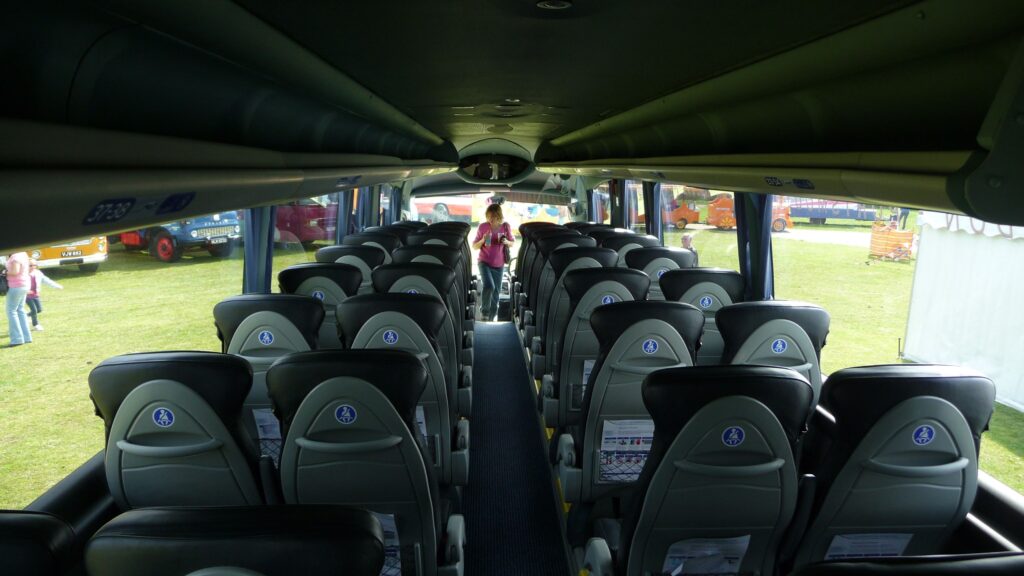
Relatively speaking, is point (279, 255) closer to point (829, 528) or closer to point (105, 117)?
point (105, 117)

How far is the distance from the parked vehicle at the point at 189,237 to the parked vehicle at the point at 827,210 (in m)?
3.80

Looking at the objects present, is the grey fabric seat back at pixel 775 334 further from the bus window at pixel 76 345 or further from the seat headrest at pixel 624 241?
the seat headrest at pixel 624 241

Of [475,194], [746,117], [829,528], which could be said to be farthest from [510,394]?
[475,194]

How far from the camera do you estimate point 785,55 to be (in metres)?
3.04

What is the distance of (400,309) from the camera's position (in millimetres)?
3977

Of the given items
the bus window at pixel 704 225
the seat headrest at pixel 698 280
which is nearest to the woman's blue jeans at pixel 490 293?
the bus window at pixel 704 225

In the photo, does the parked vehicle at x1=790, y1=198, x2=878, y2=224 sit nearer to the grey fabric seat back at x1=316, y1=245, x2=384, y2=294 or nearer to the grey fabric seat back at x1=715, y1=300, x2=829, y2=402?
the grey fabric seat back at x1=715, y1=300, x2=829, y2=402

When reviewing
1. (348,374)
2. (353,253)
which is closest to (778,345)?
(348,374)

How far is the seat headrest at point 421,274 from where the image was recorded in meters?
5.48

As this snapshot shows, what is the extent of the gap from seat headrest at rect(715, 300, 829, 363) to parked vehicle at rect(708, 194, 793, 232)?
3.01m

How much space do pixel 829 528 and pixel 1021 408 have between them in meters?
1.21

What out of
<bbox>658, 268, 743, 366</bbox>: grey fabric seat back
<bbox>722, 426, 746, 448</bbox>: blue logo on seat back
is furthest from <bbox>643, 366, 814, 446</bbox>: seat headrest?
<bbox>658, 268, 743, 366</bbox>: grey fabric seat back

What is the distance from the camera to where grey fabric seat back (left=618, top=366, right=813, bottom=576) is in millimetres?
2412

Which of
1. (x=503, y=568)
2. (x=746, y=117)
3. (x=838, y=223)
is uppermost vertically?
(x=746, y=117)
